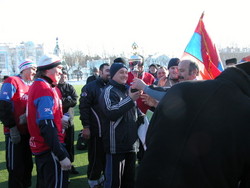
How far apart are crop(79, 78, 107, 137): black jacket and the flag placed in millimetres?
1780

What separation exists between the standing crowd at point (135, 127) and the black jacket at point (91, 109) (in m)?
0.02

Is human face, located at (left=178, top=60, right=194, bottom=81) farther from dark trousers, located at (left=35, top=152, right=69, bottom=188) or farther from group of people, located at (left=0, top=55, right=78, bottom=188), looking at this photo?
dark trousers, located at (left=35, top=152, right=69, bottom=188)

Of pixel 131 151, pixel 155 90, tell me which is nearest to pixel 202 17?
pixel 155 90

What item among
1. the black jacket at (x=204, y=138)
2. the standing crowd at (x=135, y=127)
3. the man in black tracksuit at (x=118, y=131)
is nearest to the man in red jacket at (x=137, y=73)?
the standing crowd at (x=135, y=127)

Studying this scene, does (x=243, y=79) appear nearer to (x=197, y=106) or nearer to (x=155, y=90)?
(x=197, y=106)

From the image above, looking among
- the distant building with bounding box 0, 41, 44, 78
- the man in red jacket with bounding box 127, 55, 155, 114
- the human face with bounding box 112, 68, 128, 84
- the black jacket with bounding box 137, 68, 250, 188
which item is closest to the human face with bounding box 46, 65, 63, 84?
the human face with bounding box 112, 68, 128, 84

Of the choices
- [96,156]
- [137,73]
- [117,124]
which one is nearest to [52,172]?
[117,124]

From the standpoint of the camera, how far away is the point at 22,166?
4.27m

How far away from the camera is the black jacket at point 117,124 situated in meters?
3.54

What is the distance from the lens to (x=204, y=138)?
4.16 ft

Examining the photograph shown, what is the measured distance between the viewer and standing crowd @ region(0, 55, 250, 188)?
126cm

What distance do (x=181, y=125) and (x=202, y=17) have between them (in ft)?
13.0

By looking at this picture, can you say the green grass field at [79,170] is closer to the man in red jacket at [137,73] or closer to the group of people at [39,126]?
the group of people at [39,126]

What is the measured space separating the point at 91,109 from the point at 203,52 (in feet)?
7.58
